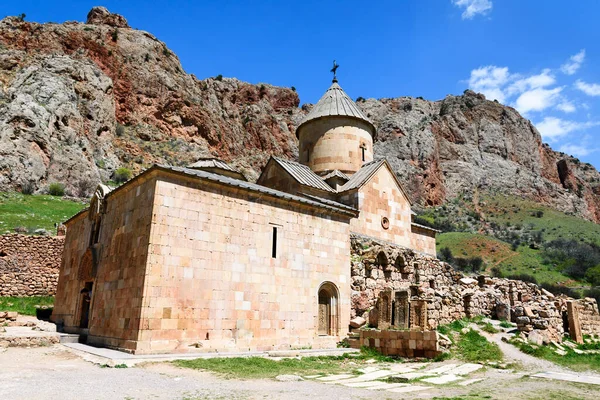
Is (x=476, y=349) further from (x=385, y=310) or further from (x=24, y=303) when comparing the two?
(x=24, y=303)

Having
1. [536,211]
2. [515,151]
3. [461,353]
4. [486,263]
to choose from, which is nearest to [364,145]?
[461,353]

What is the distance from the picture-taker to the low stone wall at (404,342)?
951 cm

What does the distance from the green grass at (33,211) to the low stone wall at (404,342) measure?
17821mm

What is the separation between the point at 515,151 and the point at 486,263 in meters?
45.0

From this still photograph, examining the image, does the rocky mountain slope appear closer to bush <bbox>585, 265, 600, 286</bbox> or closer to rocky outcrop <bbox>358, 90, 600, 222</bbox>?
rocky outcrop <bbox>358, 90, 600, 222</bbox>

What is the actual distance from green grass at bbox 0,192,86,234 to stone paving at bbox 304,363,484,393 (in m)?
19.0

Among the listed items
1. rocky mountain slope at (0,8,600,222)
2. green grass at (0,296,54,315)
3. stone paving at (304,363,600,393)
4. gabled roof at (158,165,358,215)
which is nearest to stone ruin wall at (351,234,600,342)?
gabled roof at (158,165,358,215)

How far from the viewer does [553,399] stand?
5.61 metres

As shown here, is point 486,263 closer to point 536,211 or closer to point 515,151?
point 536,211

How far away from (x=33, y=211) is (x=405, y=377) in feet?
82.8

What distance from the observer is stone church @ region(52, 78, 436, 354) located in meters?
9.12

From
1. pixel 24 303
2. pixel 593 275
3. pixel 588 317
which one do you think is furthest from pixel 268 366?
pixel 593 275

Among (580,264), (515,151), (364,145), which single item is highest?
(515,151)

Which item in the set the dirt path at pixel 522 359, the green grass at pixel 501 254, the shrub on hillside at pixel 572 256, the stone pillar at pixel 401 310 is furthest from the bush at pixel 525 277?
the stone pillar at pixel 401 310
